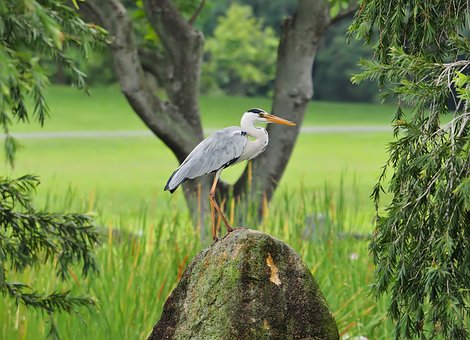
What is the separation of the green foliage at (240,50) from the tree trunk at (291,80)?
27740 millimetres

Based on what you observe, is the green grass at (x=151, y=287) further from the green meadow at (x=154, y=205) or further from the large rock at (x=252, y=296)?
the large rock at (x=252, y=296)

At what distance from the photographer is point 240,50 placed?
39031 millimetres

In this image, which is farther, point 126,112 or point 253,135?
point 126,112

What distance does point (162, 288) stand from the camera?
711 centimetres

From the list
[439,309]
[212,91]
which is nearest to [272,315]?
[439,309]

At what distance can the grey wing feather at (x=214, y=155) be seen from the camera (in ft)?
15.4

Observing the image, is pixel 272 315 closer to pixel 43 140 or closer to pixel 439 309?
pixel 439 309

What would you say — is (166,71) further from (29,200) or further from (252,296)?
(252,296)

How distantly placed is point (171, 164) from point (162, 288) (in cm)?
1641

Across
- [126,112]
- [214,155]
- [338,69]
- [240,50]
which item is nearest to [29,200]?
[214,155]

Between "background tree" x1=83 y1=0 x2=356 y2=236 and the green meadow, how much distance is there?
436 millimetres

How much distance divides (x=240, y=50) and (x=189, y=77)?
28.9m

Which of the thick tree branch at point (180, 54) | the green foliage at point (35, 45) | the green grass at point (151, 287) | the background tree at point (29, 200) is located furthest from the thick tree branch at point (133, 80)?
the background tree at point (29, 200)

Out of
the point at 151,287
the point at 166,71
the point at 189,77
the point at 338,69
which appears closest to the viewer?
the point at 151,287
